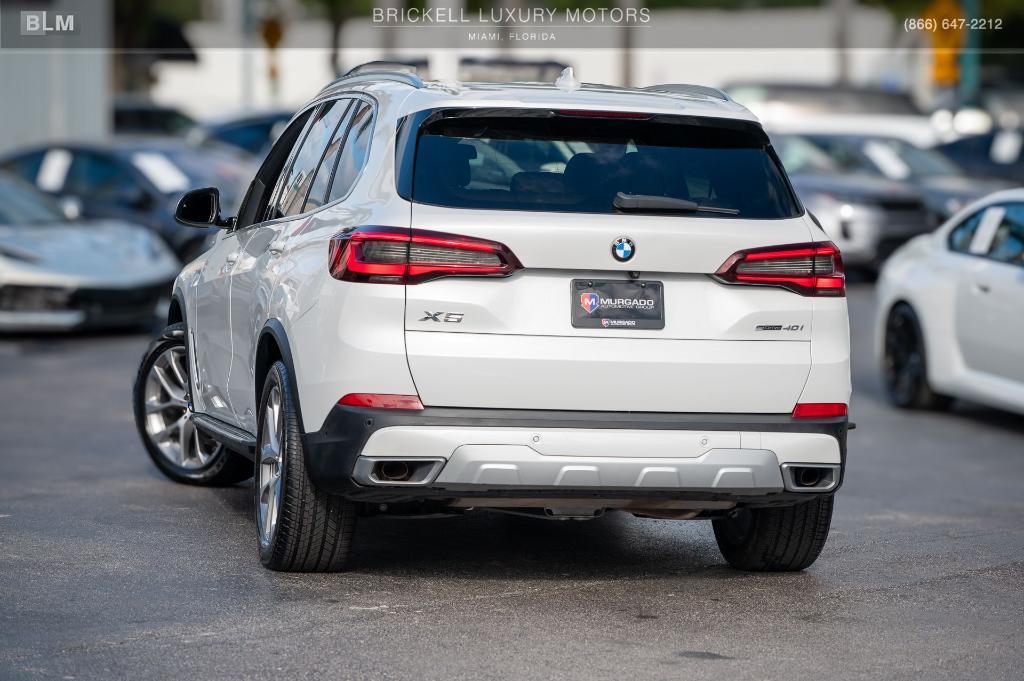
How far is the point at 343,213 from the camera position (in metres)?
6.50

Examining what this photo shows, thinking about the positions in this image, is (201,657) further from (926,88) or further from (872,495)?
(926,88)

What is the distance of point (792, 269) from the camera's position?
646 cm

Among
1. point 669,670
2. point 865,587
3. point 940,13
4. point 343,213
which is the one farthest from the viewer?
point 940,13

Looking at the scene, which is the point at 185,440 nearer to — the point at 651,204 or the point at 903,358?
the point at 651,204

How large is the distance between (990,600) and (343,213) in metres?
2.70

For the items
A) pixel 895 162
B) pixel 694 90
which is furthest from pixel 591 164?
pixel 895 162

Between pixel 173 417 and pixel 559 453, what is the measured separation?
356 cm

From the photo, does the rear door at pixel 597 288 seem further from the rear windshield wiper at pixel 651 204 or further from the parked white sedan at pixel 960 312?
the parked white sedan at pixel 960 312

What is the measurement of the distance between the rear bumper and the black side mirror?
210 centimetres

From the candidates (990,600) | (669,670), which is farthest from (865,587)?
(669,670)

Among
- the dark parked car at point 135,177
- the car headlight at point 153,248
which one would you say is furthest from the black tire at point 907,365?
the dark parked car at point 135,177

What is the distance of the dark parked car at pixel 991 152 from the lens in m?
28.8

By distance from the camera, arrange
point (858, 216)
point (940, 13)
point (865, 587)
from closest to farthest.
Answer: point (865, 587), point (858, 216), point (940, 13)

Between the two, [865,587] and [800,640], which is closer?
[800,640]
